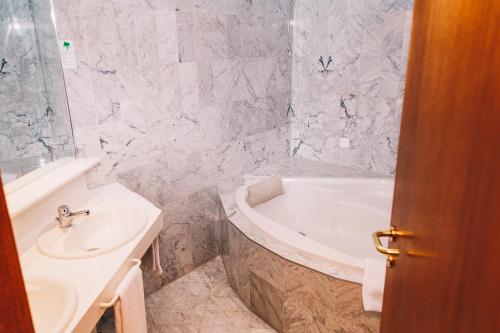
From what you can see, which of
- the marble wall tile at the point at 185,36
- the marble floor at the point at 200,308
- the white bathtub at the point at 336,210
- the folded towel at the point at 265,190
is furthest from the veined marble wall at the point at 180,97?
the white bathtub at the point at 336,210

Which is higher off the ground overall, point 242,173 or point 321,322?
point 242,173

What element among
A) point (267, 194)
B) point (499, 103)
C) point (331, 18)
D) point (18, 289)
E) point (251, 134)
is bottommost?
point (267, 194)

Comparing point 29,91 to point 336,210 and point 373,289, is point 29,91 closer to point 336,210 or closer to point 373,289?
point 373,289

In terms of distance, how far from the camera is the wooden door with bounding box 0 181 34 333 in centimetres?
53

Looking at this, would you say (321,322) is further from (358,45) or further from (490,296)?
(358,45)

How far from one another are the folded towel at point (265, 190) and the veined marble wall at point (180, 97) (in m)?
0.31

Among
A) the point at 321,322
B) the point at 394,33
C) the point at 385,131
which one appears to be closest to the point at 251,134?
the point at 385,131

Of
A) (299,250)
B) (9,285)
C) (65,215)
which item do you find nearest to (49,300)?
(65,215)

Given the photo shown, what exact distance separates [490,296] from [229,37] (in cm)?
259

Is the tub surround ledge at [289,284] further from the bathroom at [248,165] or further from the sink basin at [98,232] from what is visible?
the sink basin at [98,232]

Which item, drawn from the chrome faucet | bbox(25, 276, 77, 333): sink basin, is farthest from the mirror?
bbox(25, 276, 77, 333): sink basin

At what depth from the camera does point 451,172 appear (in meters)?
0.74

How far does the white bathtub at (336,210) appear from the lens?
2857 mm

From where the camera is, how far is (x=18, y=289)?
56 cm
